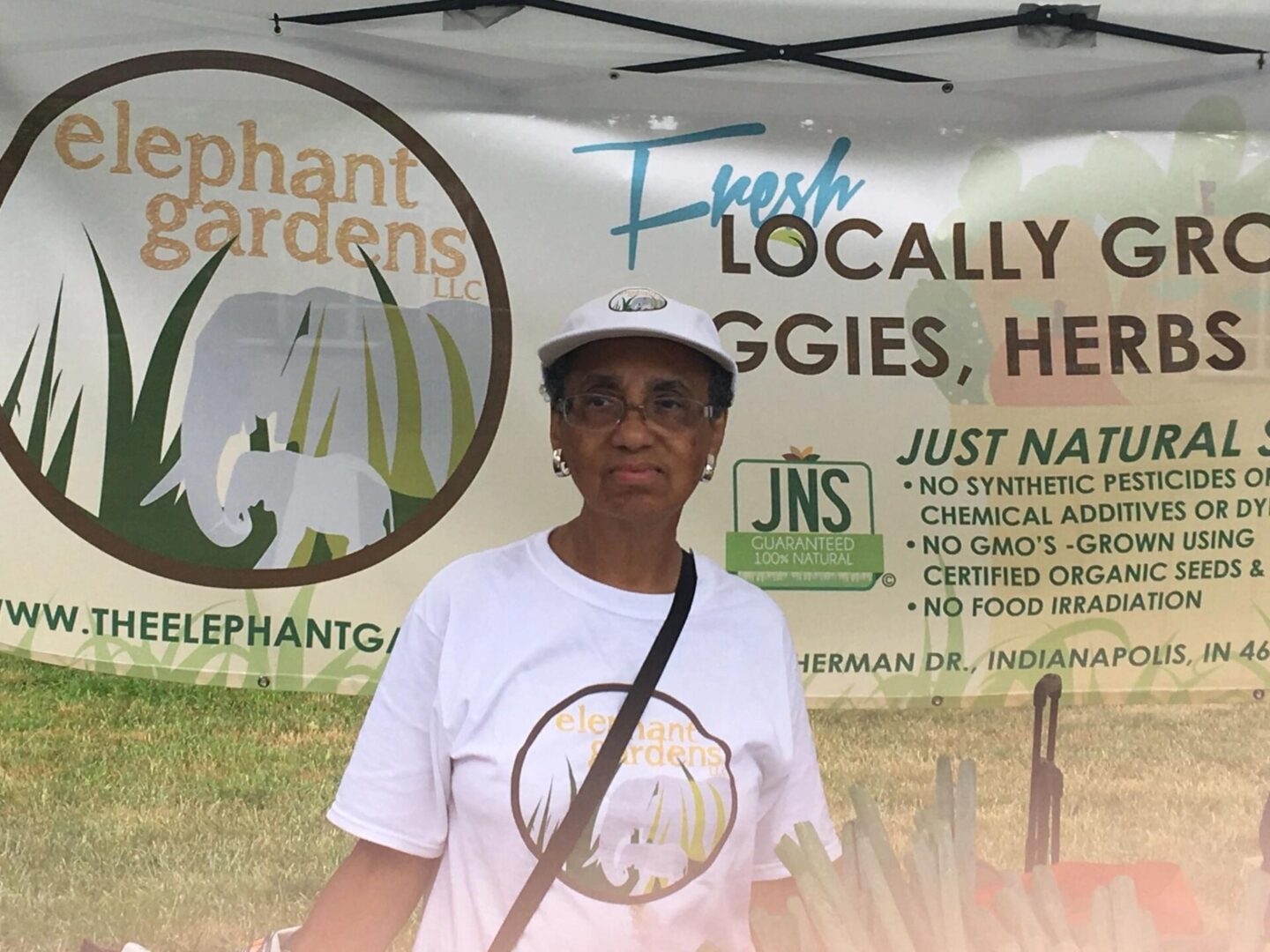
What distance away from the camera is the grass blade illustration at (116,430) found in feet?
4.31

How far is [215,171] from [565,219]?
45 cm

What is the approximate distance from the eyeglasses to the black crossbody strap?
9.5 inches

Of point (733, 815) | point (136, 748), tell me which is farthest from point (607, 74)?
point (136, 748)

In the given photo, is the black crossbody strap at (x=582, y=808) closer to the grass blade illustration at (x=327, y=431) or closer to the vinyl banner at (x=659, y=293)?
the vinyl banner at (x=659, y=293)

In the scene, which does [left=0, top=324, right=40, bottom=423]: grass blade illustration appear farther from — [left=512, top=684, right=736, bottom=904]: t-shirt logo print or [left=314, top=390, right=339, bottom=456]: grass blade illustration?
[left=512, top=684, right=736, bottom=904]: t-shirt logo print

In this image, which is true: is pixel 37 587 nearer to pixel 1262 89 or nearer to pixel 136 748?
pixel 136 748

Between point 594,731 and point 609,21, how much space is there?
0.94m

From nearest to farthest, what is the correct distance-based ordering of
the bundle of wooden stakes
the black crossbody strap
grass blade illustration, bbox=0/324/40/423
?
the bundle of wooden stakes, the black crossbody strap, grass blade illustration, bbox=0/324/40/423

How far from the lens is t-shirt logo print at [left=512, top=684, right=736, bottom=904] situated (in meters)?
0.99

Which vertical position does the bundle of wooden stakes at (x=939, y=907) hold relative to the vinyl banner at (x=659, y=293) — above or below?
below

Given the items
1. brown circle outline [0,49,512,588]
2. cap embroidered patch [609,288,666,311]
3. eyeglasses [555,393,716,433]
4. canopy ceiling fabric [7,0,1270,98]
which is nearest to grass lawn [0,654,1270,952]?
brown circle outline [0,49,512,588]

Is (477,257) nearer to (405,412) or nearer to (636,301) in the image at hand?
(405,412)

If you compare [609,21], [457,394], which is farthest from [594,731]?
[609,21]

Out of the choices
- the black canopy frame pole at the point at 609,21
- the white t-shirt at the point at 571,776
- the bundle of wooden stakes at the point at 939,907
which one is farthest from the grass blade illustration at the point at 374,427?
the bundle of wooden stakes at the point at 939,907
